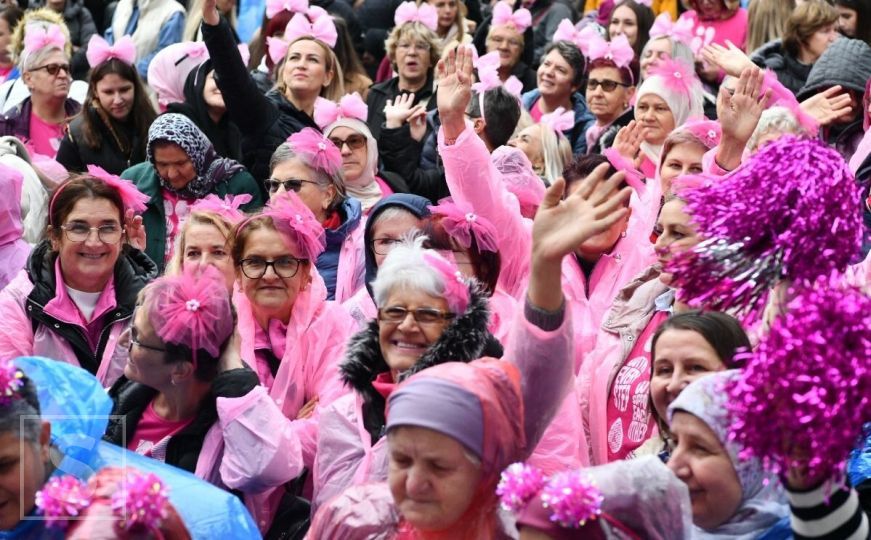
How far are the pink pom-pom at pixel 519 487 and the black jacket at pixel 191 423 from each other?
1461 mm

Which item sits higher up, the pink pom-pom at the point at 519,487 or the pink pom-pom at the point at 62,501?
the pink pom-pom at the point at 62,501

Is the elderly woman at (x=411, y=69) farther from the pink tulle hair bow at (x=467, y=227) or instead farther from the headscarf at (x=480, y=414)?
the headscarf at (x=480, y=414)

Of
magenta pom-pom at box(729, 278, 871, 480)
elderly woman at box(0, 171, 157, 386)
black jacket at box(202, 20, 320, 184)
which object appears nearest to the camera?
magenta pom-pom at box(729, 278, 871, 480)

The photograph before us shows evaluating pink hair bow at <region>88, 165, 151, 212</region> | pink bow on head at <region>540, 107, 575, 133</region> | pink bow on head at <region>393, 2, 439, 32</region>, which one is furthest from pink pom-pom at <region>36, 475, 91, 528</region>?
pink bow on head at <region>393, 2, 439, 32</region>

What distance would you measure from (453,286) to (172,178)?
3.03 metres

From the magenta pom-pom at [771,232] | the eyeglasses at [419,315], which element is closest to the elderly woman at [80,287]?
the eyeglasses at [419,315]

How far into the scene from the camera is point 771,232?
9.76 ft

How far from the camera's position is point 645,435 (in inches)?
174

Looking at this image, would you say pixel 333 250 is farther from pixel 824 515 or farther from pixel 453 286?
pixel 824 515

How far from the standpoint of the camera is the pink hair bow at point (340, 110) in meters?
7.22

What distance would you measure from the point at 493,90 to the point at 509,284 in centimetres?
258

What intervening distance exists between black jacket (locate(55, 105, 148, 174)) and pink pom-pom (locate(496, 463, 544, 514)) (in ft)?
16.6

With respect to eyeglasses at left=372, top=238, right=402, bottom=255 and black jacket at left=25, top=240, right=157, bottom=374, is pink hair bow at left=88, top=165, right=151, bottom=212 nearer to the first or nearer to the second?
black jacket at left=25, top=240, right=157, bottom=374

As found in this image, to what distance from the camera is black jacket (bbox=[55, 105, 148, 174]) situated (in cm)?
768
